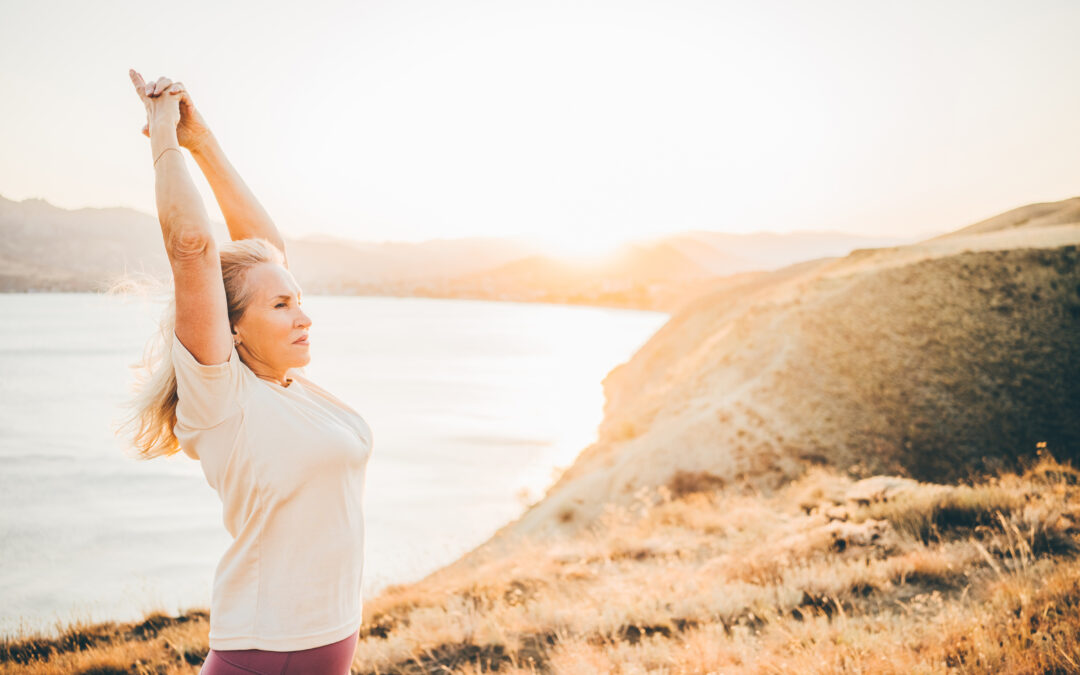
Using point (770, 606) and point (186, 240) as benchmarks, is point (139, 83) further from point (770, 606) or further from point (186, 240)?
point (770, 606)

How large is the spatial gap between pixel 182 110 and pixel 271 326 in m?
1.02

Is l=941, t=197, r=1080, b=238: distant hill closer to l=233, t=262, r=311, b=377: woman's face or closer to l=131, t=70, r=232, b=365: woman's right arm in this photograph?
l=233, t=262, r=311, b=377: woman's face

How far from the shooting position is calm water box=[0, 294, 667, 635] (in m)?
14.0

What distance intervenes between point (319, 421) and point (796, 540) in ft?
21.2

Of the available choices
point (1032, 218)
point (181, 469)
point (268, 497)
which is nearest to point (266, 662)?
point (268, 497)

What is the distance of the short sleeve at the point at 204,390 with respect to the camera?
1.57 m

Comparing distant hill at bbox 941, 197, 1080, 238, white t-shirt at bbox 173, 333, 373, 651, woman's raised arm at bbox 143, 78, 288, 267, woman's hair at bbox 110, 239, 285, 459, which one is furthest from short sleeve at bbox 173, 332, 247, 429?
distant hill at bbox 941, 197, 1080, 238

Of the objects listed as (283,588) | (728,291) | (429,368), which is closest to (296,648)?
(283,588)

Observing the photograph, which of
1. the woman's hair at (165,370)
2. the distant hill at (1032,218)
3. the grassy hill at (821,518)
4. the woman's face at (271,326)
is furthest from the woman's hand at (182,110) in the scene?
the distant hill at (1032,218)

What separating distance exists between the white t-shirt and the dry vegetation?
9.61 ft

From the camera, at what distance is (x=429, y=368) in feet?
218

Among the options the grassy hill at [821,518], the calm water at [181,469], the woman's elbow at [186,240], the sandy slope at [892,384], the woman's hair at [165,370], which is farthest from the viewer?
the calm water at [181,469]

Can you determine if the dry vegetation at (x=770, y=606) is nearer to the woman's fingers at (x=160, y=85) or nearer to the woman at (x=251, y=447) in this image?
the woman at (x=251, y=447)

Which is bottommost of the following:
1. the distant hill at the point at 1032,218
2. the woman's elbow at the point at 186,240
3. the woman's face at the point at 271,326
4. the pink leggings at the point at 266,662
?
the pink leggings at the point at 266,662
